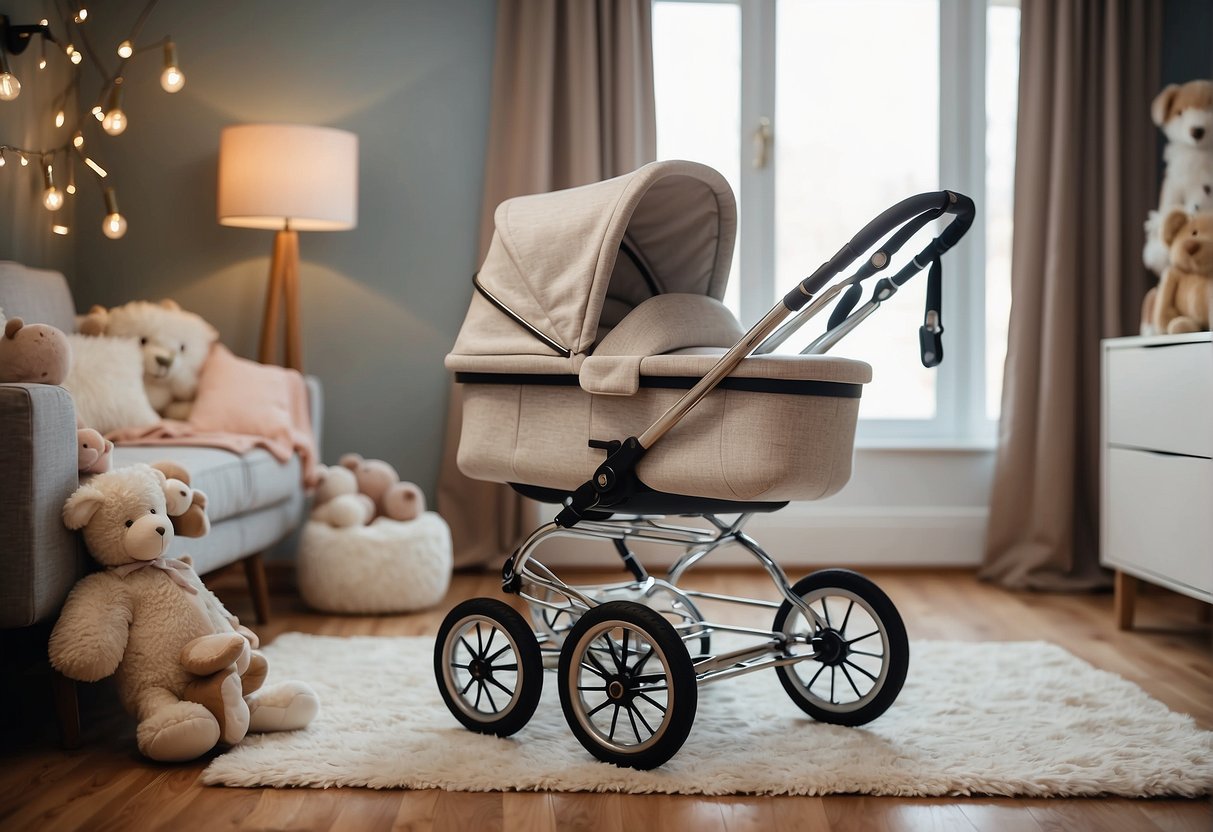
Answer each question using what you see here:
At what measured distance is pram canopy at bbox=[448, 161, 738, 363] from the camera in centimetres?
200

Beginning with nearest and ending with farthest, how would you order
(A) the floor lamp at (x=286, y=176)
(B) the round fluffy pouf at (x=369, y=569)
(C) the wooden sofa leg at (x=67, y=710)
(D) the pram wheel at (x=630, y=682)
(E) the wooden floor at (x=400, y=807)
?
1. (E) the wooden floor at (x=400, y=807)
2. (D) the pram wheel at (x=630, y=682)
3. (C) the wooden sofa leg at (x=67, y=710)
4. (B) the round fluffy pouf at (x=369, y=569)
5. (A) the floor lamp at (x=286, y=176)

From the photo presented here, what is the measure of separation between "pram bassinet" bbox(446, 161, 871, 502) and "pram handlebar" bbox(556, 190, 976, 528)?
1.6 inches

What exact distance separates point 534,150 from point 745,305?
37.8 inches

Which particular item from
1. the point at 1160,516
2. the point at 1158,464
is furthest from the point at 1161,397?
the point at 1160,516

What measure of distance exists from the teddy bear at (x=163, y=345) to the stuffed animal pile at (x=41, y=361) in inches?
41.2

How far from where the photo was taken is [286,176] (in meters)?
3.34

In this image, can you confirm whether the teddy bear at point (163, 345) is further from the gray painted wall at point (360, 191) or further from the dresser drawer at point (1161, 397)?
the dresser drawer at point (1161, 397)

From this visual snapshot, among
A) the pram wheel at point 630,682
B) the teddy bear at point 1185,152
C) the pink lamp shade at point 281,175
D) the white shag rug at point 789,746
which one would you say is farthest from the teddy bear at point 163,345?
the teddy bear at point 1185,152

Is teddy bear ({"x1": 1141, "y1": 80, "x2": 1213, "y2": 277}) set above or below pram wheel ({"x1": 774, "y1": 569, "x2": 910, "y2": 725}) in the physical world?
above

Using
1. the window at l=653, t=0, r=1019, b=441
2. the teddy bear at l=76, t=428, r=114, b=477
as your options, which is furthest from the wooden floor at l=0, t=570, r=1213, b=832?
the window at l=653, t=0, r=1019, b=441

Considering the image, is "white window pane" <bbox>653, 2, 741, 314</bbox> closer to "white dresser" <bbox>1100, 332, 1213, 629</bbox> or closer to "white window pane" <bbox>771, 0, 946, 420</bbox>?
"white window pane" <bbox>771, 0, 946, 420</bbox>

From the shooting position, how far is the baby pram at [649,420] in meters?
1.81

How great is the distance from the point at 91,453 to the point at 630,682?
3.61 feet

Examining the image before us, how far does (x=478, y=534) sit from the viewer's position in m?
3.85
